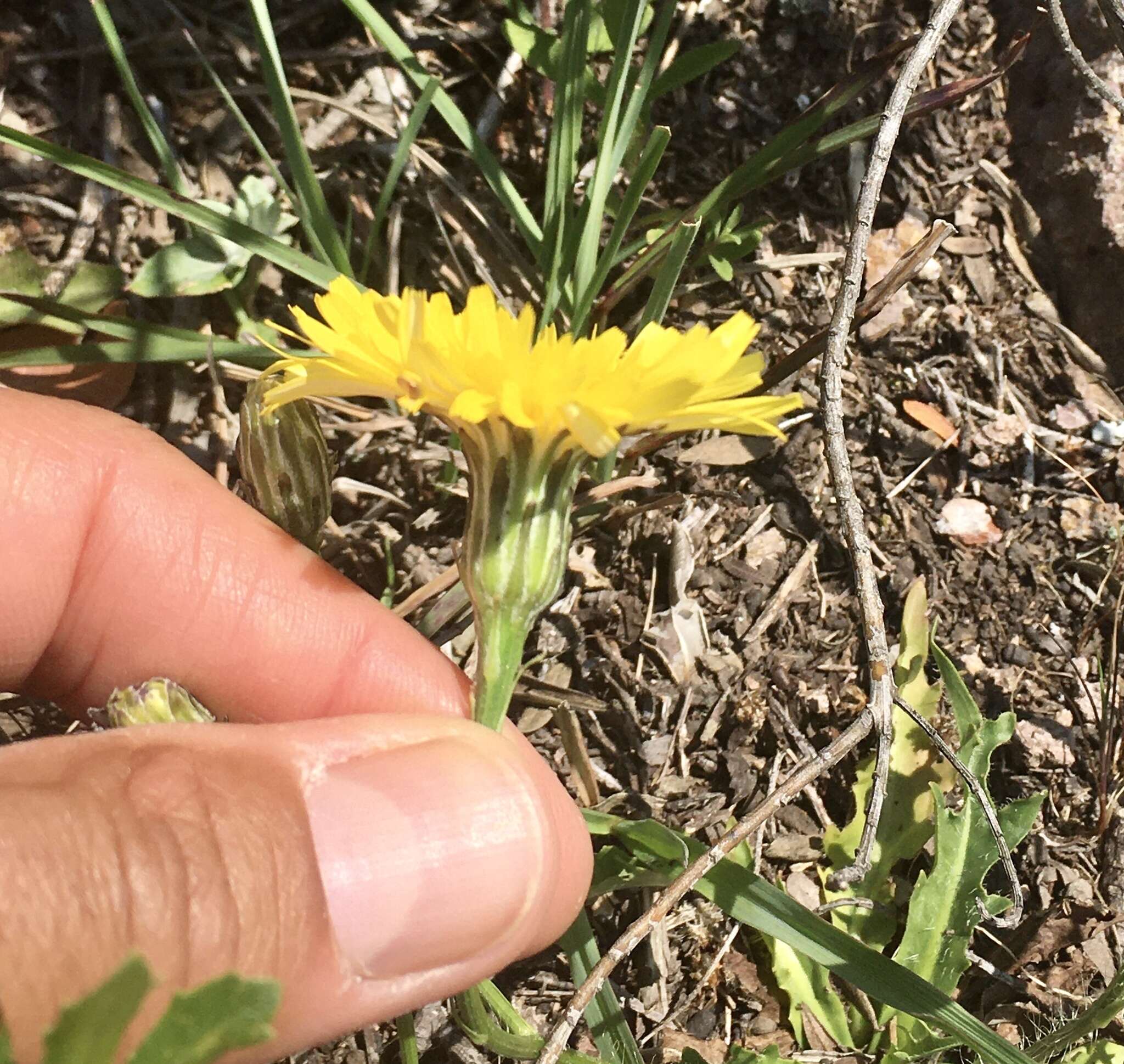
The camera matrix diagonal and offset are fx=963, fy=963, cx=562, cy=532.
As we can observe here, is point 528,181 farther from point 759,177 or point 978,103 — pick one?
point 978,103

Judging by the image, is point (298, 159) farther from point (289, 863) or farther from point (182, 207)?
point (289, 863)

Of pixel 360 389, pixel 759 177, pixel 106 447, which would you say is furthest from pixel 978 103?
pixel 106 447

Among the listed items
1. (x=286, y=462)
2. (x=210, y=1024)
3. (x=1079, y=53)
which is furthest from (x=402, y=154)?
(x=210, y=1024)

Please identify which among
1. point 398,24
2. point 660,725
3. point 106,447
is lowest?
point 660,725

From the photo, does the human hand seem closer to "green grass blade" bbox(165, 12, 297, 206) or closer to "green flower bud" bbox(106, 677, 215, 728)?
"green flower bud" bbox(106, 677, 215, 728)

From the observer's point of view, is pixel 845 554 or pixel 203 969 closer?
pixel 203 969
